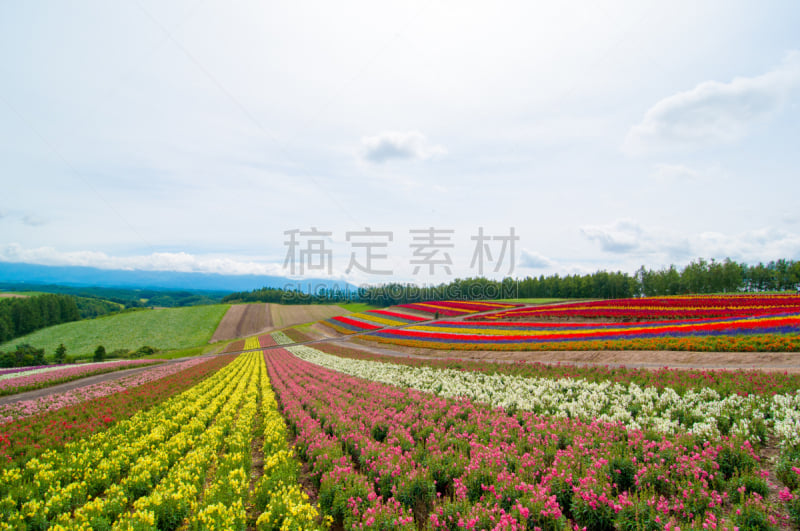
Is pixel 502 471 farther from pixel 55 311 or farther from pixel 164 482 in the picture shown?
pixel 55 311

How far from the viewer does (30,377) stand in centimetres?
2567

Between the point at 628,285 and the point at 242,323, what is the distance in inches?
4348

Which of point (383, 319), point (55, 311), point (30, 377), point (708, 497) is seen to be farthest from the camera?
point (55, 311)

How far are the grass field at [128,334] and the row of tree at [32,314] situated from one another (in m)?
3.34

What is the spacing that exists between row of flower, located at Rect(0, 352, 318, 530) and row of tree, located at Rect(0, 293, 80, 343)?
300ft

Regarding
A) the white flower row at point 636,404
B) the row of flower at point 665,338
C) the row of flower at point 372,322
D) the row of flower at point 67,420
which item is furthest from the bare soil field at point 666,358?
the row of flower at point 372,322

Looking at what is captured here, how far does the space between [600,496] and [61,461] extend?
41.4ft

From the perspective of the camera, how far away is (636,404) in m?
9.38

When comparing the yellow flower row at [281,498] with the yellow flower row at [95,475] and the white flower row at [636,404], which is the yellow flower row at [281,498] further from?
the white flower row at [636,404]

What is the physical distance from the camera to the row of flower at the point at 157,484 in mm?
5246

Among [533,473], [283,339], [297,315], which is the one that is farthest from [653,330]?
[297,315]

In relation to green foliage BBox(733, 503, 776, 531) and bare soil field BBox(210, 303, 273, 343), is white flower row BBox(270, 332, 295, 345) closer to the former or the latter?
bare soil field BBox(210, 303, 273, 343)

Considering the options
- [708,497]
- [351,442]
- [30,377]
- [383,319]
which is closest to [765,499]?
[708,497]

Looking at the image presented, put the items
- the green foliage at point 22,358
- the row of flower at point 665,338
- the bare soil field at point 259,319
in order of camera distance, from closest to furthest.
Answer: the row of flower at point 665,338 < the green foliage at point 22,358 < the bare soil field at point 259,319
